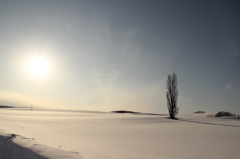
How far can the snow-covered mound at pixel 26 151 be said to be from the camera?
2886mm

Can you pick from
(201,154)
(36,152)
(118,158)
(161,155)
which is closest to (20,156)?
(36,152)

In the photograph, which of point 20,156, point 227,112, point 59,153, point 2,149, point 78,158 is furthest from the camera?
point 227,112

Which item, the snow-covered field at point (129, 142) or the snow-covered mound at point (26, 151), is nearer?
the snow-covered mound at point (26, 151)

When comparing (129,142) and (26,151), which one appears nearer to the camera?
(26,151)

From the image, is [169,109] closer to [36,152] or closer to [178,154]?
[178,154]

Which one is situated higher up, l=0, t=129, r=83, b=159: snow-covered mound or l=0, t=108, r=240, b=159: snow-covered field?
l=0, t=129, r=83, b=159: snow-covered mound

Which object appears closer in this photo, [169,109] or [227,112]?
[169,109]

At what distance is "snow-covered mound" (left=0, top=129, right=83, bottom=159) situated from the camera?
2.89m

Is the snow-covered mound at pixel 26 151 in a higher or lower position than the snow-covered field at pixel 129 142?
higher

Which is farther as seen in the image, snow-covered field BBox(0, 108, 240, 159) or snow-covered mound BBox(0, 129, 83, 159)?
snow-covered field BBox(0, 108, 240, 159)

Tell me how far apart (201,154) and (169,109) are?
21.6 metres

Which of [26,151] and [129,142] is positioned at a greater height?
[26,151]

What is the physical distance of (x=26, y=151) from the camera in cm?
334

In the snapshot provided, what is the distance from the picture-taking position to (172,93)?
25516mm
